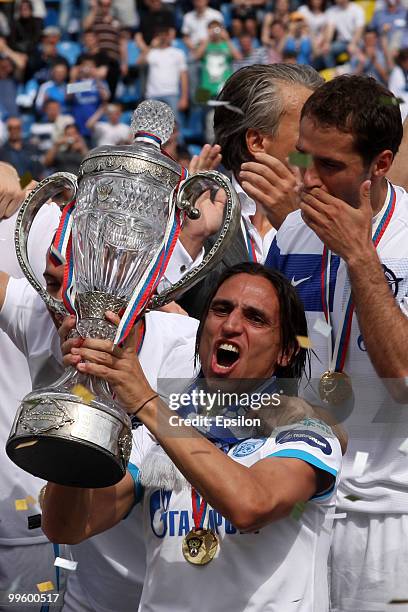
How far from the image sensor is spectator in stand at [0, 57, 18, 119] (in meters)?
12.4

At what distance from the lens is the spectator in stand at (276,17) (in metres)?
12.8

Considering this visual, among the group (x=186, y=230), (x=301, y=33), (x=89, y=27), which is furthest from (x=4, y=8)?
(x=186, y=230)

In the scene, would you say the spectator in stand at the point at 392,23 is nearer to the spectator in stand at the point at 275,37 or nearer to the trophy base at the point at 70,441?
the spectator in stand at the point at 275,37

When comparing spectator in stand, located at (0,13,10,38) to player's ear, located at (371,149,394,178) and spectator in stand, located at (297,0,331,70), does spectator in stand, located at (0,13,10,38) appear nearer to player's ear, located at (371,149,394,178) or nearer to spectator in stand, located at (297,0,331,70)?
spectator in stand, located at (297,0,331,70)

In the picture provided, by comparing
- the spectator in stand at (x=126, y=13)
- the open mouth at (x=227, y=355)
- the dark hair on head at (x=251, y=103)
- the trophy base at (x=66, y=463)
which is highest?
the spectator in stand at (x=126, y=13)

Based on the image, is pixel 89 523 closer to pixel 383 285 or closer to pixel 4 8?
pixel 383 285

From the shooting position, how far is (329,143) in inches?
107

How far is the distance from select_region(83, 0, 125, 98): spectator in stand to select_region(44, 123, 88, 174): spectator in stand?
4.63 ft

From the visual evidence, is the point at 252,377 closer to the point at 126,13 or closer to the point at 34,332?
the point at 34,332

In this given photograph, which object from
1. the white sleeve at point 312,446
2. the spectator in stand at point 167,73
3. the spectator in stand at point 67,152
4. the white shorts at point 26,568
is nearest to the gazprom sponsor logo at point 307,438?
the white sleeve at point 312,446

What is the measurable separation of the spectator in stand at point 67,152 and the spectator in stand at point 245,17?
7.94ft

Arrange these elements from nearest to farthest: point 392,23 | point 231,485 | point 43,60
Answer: point 231,485
point 392,23
point 43,60

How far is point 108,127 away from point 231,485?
10020 millimetres

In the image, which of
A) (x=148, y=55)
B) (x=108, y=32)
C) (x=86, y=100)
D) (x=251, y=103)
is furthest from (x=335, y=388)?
(x=108, y=32)
